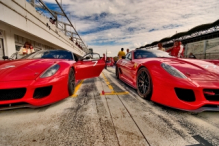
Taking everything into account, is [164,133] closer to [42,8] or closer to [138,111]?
[138,111]

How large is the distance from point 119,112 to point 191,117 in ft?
3.12

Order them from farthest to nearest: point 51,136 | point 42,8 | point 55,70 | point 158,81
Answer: point 42,8, point 55,70, point 158,81, point 51,136

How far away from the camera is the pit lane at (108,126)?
1101 millimetres

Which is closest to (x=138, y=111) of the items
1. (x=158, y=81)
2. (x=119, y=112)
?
(x=119, y=112)

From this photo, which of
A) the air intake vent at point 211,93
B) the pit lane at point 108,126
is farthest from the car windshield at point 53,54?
the air intake vent at point 211,93

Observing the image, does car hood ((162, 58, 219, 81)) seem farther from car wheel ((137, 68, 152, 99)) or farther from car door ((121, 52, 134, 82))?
car door ((121, 52, 134, 82))

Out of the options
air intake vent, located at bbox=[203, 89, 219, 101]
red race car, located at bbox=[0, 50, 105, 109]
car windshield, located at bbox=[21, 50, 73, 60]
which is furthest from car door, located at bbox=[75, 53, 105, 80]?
air intake vent, located at bbox=[203, 89, 219, 101]

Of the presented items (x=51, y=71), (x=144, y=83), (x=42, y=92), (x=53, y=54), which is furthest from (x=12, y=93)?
(x=144, y=83)

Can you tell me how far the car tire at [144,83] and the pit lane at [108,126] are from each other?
0.28 metres

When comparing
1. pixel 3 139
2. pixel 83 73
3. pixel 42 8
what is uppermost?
pixel 42 8

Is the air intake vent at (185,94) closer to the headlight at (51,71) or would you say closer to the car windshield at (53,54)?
the headlight at (51,71)

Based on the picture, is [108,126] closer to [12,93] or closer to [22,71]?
[12,93]

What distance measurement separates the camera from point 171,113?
65.6 inches

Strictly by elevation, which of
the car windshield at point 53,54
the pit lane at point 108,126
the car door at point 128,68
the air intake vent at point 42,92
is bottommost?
the pit lane at point 108,126
